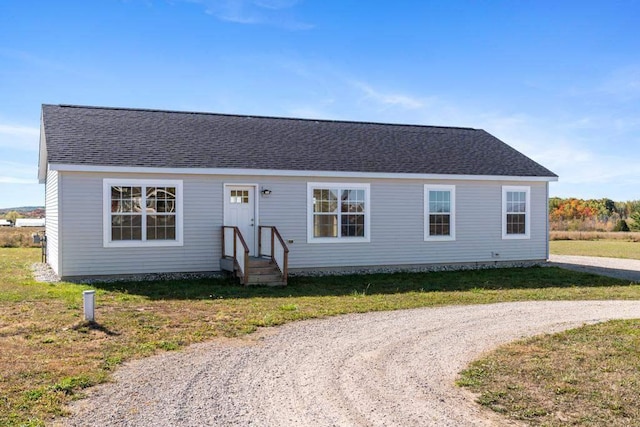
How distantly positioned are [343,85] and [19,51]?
9650 mm

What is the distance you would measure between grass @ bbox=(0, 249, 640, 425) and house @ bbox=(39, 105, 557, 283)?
89 cm

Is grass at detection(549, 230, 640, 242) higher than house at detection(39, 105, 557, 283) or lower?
lower

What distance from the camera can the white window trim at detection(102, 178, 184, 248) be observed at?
521 inches

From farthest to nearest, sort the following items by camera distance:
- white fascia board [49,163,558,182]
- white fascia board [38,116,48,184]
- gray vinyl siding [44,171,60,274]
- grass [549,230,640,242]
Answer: grass [549,230,640,242], white fascia board [38,116,48,184], gray vinyl siding [44,171,60,274], white fascia board [49,163,558,182]

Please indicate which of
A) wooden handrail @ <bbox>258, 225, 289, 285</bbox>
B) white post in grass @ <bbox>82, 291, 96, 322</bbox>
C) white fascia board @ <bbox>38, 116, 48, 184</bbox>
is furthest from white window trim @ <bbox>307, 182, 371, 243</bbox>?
white fascia board @ <bbox>38, 116, 48, 184</bbox>

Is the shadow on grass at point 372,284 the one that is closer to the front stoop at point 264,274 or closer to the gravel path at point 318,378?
the front stoop at point 264,274

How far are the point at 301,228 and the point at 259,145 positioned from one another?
2.90 m

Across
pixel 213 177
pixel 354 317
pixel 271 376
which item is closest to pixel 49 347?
pixel 271 376

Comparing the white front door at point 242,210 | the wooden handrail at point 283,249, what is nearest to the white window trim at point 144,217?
the white front door at point 242,210

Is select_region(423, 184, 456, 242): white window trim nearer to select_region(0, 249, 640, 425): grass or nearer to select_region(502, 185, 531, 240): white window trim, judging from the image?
select_region(0, 249, 640, 425): grass

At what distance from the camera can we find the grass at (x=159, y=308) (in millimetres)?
5723

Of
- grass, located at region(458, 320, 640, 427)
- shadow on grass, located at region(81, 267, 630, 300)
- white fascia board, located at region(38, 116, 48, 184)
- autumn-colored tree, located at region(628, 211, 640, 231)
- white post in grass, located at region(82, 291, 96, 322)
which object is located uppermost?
white fascia board, located at region(38, 116, 48, 184)

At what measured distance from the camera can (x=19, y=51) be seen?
50.8 feet

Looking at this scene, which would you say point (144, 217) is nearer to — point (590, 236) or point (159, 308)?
point (159, 308)
